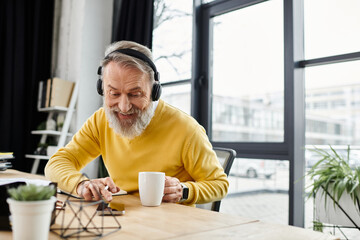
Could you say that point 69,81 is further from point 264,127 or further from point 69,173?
point 69,173

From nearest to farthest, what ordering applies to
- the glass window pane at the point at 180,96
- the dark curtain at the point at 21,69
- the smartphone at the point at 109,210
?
1. the smartphone at the point at 109,210
2. the glass window pane at the point at 180,96
3. the dark curtain at the point at 21,69

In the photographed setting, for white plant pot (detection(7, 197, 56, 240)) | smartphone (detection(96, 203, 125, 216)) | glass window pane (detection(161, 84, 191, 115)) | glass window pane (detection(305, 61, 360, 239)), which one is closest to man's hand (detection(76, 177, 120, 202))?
smartphone (detection(96, 203, 125, 216))

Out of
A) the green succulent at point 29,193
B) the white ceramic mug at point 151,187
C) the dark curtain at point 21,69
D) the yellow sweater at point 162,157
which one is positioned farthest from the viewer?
the dark curtain at point 21,69

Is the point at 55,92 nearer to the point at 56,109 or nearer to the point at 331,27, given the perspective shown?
the point at 56,109

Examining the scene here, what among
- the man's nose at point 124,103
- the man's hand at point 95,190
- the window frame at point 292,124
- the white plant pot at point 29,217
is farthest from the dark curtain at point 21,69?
the white plant pot at point 29,217

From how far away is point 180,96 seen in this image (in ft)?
10.5

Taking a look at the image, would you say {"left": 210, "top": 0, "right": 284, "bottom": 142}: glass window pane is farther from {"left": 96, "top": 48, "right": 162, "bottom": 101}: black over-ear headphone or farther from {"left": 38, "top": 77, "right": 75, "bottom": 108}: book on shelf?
{"left": 38, "top": 77, "right": 75, "bottom": 108}: book on shelf

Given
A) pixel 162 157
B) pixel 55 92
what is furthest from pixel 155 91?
pixel 55 92

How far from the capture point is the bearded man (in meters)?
1.30

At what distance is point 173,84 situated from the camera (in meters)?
3.23

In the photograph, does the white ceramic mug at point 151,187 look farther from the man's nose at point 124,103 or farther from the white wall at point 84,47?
the white wall at point 84,47

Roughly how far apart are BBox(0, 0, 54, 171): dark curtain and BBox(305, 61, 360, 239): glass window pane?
9.27 feet

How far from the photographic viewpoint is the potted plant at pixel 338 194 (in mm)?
1678

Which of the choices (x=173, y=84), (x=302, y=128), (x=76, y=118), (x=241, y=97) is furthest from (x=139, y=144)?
(x=76, y=118)
